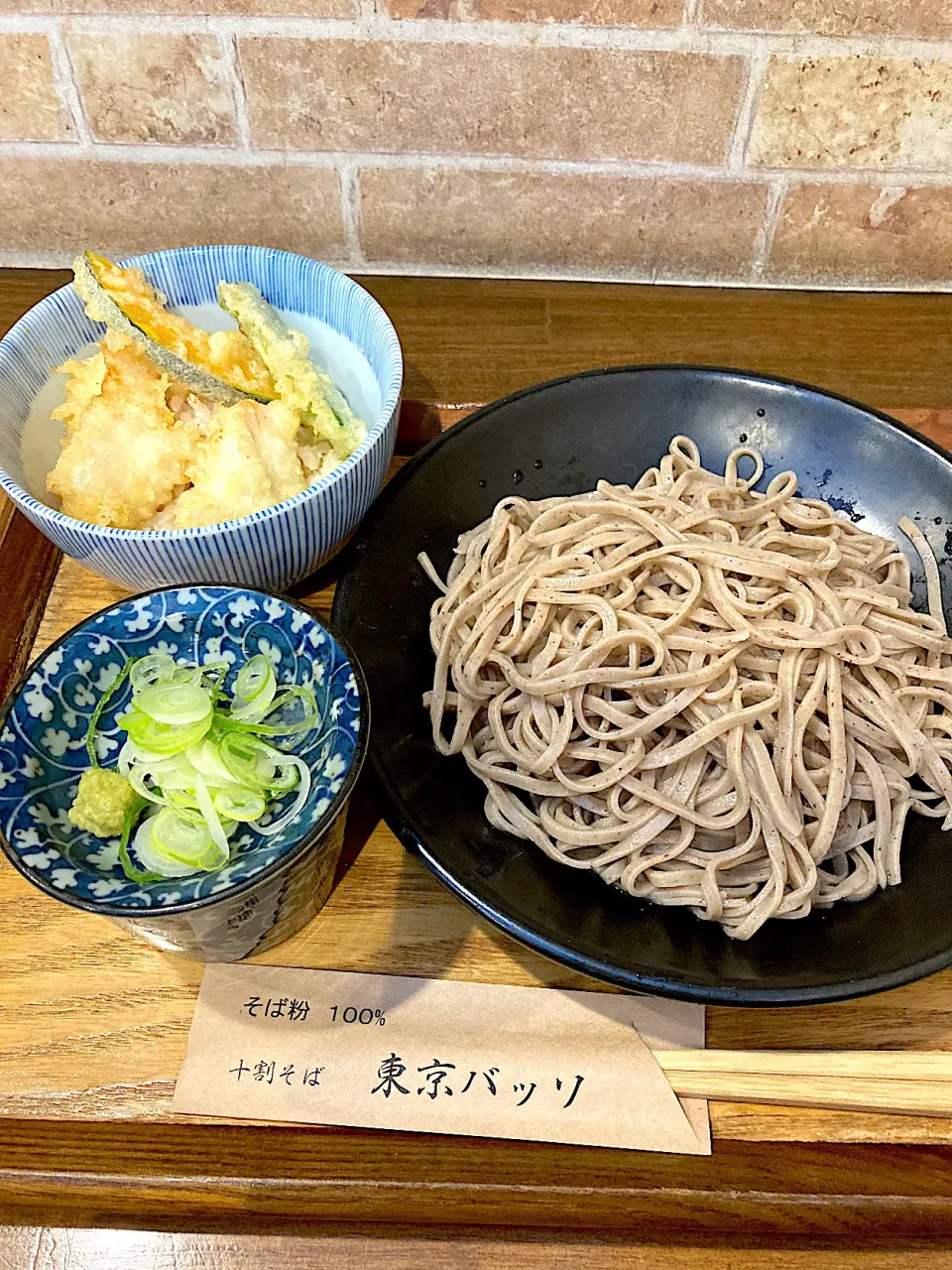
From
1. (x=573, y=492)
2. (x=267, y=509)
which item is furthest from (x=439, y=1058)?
(x=573, y=492)

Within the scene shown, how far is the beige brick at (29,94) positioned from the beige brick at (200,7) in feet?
0.16

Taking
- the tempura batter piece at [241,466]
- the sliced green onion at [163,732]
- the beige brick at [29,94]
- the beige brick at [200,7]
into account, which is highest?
the beige brick at [200,7]

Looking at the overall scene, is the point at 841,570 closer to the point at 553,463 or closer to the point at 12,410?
the point at 553,463

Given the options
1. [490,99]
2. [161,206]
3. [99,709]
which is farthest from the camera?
[161,206]

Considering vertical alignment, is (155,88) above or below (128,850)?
above

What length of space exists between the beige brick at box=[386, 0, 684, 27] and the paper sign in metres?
1.43

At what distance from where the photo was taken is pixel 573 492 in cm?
147

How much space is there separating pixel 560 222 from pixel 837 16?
53 centimetres

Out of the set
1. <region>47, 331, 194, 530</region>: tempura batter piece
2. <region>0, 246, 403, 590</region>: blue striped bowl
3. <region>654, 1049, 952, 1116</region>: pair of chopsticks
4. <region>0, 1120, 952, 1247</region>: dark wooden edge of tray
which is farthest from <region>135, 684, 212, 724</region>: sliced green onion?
<region>654, 1049, 952, 1116</region>: pair of chopsticks

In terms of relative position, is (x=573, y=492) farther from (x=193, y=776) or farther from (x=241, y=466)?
(x=193, y=776)

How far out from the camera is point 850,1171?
98 centimetres

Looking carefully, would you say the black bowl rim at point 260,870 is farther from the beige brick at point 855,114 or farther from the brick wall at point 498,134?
the beige brick at point 855,114

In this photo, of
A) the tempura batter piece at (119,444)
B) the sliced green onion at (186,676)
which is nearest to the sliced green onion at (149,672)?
the sliced green onion at (186,676)

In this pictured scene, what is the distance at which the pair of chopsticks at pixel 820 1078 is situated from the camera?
1011 millimetres
